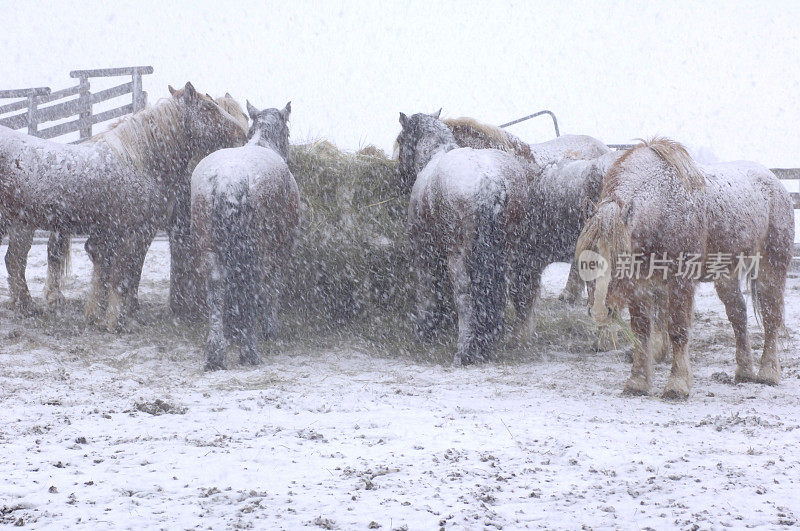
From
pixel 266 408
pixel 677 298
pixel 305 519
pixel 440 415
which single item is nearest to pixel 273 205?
pixel 266 408

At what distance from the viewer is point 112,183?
6742 mm

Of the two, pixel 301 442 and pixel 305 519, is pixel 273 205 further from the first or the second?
pixel 305 519

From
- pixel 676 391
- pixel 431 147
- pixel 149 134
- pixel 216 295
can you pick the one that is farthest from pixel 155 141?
pixel 676 391

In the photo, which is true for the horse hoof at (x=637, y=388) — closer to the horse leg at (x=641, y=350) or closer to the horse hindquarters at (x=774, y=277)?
the horse leg at (x=641, y=350)

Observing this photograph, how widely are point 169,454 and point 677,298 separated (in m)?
3.13

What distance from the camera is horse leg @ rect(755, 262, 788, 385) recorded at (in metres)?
5.21

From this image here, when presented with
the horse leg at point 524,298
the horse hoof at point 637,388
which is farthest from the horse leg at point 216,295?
the horse hoof at point 637,388

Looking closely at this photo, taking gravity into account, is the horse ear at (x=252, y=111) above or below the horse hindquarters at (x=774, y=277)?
above

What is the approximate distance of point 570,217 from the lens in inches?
252

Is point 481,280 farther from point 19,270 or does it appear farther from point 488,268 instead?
point 19,270

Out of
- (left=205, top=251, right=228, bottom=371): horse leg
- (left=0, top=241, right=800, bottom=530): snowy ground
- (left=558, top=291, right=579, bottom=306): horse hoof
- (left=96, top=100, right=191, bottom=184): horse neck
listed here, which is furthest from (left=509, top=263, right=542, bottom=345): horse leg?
(left=96, top=100, right=191, bottom=184): horse neck

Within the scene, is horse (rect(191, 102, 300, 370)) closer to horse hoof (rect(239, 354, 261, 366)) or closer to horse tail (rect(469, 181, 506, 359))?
horse hoof (rect(239, 354, 261, 366))

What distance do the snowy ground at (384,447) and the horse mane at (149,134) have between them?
211 cm

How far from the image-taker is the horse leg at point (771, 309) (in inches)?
205
